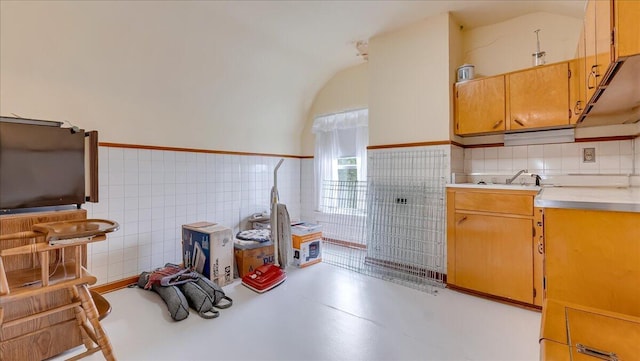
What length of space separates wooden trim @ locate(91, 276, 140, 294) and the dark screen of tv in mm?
1309

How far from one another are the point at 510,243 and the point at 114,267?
12.3ft

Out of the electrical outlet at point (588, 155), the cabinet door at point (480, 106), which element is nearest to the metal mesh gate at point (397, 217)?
the cabinet door at point (480, 106)

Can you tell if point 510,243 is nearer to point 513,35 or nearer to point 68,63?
point 513,35

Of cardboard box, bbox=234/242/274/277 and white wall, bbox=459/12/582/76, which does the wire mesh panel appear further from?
white wall, bbox=459/12/582/76

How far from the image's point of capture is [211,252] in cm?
285

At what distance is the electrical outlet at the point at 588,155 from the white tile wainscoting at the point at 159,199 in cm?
377

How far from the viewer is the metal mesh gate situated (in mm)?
3012


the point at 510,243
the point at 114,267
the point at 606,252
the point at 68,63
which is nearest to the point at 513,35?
the point at 510,243

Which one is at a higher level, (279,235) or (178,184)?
(178,184)

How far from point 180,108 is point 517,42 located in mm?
3731

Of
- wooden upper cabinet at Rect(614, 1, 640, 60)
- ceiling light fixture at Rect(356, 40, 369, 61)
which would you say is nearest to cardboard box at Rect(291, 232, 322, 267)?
ceiling light fixture at Rect(356, 40, 369, 61)

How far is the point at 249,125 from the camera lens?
4074 millimetres

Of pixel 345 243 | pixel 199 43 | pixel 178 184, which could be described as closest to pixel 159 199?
pixel 178 184

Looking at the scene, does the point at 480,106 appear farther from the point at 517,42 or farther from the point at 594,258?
the point at 594,258
